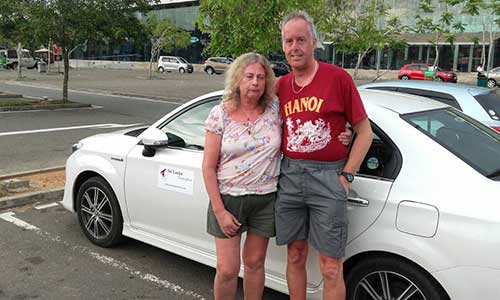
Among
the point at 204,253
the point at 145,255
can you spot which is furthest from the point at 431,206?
the point at 145,255

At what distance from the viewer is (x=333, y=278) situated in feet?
9.05

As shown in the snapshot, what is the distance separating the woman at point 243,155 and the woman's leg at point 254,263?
49 millimetres

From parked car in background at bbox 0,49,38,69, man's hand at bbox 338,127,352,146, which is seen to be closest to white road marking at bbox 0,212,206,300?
man's hand at bbox 338,127,352,146

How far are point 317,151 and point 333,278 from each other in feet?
2.30

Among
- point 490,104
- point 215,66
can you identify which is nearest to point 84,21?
point 490,104

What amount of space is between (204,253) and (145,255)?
98 cm

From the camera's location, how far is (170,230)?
393 cm

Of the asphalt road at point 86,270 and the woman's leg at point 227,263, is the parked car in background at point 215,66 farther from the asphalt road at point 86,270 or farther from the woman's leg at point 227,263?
the woman's leg at point 227,263

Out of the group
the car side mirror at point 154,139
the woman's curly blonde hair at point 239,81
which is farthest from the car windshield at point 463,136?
the car side mirror at point 154,139

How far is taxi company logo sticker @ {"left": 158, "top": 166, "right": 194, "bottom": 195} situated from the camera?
3664 millimetres

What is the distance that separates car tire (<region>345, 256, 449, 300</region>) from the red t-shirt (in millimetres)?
661

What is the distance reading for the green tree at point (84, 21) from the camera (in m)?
15.5

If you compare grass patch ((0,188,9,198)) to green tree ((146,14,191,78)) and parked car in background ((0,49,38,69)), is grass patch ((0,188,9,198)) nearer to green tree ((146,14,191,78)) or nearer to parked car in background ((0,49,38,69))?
green tree ((146,14,191,78))

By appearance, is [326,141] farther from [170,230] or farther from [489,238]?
[170,230]
